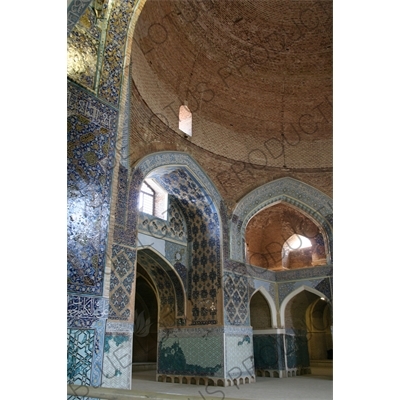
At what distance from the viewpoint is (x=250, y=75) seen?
12328 millimetres

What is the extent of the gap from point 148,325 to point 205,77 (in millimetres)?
9058

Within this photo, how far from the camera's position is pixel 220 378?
930 cm

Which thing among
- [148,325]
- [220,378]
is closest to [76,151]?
[220,378]

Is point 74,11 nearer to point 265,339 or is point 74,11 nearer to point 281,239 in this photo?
point 265,339

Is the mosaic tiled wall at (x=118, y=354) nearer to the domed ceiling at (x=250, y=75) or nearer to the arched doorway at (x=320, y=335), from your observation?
the domed ceiling at (x=250, y=75)

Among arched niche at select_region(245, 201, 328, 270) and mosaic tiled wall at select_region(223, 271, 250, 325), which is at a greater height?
arched niche at select_region(245, 201, 328, 270)

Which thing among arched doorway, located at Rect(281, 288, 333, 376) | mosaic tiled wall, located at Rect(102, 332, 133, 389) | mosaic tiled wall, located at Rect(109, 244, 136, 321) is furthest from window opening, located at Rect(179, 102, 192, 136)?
arched doorway, located at Rect(281, 288, 333, 376)

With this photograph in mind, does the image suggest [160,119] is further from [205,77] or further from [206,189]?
[205,77]

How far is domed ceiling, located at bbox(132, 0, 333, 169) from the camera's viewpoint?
33.6 feet

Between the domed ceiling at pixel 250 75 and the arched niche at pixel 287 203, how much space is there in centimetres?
77

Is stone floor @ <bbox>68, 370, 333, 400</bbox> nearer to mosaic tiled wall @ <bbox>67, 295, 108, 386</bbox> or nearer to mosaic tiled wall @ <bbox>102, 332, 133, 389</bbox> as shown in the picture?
mosaic tiled wall @ <bbox>102, 332, 133, 389</bbox>

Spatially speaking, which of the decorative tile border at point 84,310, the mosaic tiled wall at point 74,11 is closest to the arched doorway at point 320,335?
the decorative tile border at point 84,310

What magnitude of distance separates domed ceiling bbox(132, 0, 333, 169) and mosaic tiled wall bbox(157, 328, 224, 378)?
15.8 feet

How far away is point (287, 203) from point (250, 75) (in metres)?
4.06
